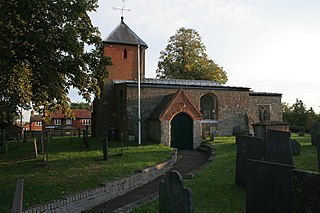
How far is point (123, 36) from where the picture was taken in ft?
84.9

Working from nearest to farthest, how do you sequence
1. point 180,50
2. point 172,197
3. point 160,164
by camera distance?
point 172,197, point 160,164, point 180,50

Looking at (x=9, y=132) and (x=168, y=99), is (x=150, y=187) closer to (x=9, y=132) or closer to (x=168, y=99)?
(x=168, y=99)

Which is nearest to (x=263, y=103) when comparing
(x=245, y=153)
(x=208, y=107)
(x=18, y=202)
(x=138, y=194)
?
(x=208, y=107)

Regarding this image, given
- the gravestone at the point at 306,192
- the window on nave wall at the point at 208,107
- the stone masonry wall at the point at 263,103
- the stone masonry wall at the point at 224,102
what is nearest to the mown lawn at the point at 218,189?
the gravestone at the point at 306,192

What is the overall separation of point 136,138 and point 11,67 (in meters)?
11.7

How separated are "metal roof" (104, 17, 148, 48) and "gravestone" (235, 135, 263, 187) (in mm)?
19278

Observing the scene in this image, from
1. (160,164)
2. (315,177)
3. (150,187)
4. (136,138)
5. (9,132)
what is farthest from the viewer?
(9,132)

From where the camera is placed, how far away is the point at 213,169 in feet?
36.1

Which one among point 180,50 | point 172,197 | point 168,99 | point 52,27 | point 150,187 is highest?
point 180,50

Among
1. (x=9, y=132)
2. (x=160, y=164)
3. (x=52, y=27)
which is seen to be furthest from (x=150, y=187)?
(x=9, y=132)

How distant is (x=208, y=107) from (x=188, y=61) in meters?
14.0

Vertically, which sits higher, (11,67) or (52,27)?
(52,27)

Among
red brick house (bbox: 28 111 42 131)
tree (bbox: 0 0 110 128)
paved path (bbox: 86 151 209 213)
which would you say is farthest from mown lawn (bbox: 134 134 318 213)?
red brick house (bbox: 28 111 42 131)

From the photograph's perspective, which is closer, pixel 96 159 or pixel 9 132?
pixel 96 159
